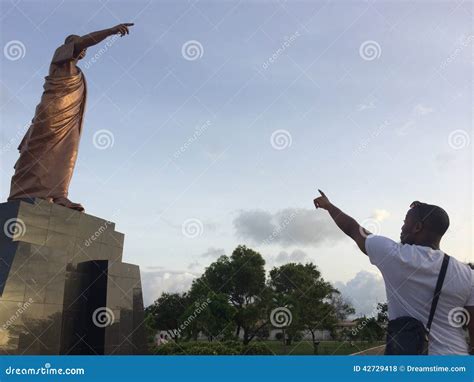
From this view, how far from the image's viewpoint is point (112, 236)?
10.8m

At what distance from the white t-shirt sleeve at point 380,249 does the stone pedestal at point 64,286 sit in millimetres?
7264

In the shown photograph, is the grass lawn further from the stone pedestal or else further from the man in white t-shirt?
the man in white t-shirt

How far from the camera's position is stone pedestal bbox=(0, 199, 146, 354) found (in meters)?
8.02

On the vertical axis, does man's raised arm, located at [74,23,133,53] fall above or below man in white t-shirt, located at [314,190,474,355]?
above

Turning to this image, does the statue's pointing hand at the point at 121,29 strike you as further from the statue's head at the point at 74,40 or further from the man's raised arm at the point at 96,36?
the statue's head at the point at 74,40

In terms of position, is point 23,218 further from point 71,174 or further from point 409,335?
point 409,335

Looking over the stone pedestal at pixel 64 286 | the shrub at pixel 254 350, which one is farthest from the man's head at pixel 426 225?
the shrub at pixel 254 350

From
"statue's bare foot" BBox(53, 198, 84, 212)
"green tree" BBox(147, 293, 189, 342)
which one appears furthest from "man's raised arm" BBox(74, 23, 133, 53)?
"green tree" BBox(147, 293, 189, 342)

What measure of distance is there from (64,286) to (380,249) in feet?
26.5

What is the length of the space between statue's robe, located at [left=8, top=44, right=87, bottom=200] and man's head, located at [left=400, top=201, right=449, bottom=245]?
9.01m

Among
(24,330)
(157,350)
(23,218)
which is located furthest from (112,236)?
(157,350)

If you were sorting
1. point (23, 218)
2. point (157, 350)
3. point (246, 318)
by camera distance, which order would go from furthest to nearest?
point (246, 318) → point (157, 350) → point (23, 218)

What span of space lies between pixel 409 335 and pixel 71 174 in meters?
9.63

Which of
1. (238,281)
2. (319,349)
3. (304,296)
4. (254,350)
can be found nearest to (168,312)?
(238,281)
